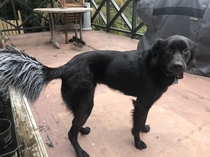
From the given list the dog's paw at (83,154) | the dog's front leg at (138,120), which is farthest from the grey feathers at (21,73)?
the dog's front leg at (138,120)

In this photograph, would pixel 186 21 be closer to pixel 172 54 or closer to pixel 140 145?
pixel 172 54

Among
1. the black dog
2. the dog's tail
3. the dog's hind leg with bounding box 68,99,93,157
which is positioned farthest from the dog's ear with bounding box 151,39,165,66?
the dog's tail

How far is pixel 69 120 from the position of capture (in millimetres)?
1968

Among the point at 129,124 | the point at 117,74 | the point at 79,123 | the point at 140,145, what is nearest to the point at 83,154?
the point at 79,123

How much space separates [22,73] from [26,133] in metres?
0.68

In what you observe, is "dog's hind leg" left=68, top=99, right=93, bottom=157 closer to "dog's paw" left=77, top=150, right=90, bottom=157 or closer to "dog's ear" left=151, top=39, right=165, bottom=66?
"dog's paw" left=77, top=150, right=90, bottom=157

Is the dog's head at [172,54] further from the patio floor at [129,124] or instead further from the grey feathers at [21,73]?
the grey feathers at [21,73]

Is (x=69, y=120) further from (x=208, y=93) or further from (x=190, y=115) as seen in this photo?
(x=208, y=93)

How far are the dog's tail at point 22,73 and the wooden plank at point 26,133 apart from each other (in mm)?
91

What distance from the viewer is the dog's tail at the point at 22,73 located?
1231 millimetres

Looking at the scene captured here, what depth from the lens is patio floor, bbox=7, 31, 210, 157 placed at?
1601mm

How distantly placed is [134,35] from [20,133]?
14.2 feet

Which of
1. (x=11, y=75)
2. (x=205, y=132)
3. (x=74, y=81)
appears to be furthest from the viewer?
(x=205, y=132)

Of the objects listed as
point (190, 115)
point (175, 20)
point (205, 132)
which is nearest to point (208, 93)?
point (190, 115)
